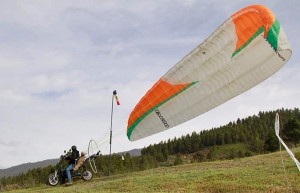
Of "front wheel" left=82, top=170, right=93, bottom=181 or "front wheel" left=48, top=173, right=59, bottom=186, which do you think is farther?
"front wheel" left=82, top=170, right=93, bottom=181

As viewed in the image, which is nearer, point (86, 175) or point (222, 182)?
point (222, 182)

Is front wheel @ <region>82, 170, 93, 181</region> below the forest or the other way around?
below

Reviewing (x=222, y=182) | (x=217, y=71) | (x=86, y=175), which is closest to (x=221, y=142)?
(x=86, y=175)

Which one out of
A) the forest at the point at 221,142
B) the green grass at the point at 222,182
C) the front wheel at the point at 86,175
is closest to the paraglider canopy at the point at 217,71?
the green grass at the point at 222,182

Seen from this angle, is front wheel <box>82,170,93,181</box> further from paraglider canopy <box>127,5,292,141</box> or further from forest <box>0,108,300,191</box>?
forest <box>0,108,300,191</box>

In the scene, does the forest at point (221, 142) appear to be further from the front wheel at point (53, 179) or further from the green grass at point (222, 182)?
the green grass at point (222, 182)

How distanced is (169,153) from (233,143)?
83.8ft

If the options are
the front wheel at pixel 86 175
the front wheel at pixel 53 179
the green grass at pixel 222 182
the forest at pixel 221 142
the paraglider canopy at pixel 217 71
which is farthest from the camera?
the forest at pixel 221 142

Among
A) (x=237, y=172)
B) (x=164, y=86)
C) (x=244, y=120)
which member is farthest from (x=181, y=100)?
(x=244, y=120)

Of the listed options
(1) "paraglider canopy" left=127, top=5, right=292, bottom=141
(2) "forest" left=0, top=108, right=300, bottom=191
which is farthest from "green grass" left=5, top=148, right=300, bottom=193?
(2) "forest" left=0, top=108, right=300, bottom=191

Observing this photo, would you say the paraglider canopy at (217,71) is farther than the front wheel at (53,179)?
No

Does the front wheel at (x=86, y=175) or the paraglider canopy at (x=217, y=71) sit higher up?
the paraglider canopy at (x=217, y=71)

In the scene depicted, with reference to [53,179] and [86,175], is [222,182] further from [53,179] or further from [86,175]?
[53,179]

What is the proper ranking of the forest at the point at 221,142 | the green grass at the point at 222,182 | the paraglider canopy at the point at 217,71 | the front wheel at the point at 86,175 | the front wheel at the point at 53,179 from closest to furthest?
the paraglider canopy at the point at 217,71, the green grass at the point at 222,182, the front wheel at the point at 53,179, the front wheel at the point at 86,175, the forest at the point at 221,142
